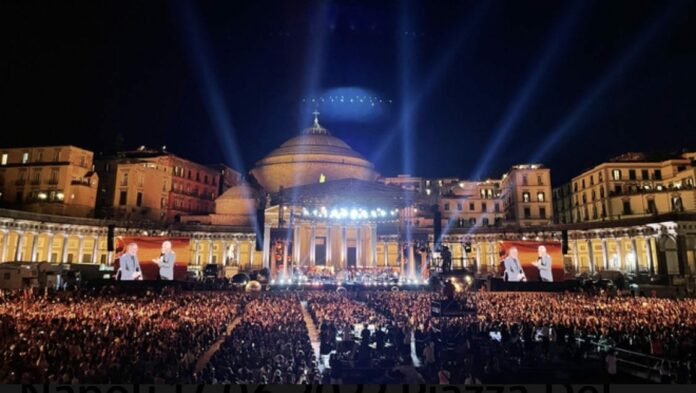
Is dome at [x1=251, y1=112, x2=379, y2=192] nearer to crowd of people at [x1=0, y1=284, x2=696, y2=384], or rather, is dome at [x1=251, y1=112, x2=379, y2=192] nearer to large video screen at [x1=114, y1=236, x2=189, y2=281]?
large video screen at [x1=114, y1=236, x2=189, y2=281]

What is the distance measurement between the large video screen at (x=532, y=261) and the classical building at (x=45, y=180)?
50.0m

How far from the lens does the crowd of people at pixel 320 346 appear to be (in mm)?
10961

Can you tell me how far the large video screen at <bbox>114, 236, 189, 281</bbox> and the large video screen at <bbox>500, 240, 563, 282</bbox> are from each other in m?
31.0

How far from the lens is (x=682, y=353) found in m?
13.0

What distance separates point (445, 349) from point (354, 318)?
18.4 ft

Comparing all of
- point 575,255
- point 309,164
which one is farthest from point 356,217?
point 575,255

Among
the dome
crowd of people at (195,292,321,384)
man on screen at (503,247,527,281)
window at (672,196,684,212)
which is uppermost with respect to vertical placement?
the dome

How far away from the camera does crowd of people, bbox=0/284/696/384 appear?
1096cm

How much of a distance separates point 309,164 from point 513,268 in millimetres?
39779

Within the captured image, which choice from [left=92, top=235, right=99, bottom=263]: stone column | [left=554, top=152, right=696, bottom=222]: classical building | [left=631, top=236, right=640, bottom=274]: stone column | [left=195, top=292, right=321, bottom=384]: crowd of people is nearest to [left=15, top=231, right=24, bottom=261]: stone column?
[left=92, top=235, right=99, bottom=263]: stone column

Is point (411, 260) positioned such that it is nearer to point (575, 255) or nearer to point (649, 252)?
point (575, 255)

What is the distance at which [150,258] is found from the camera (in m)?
39.8

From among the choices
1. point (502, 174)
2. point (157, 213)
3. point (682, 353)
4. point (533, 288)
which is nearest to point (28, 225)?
point (157, 213)

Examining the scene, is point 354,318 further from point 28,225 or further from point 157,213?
point 157,213
